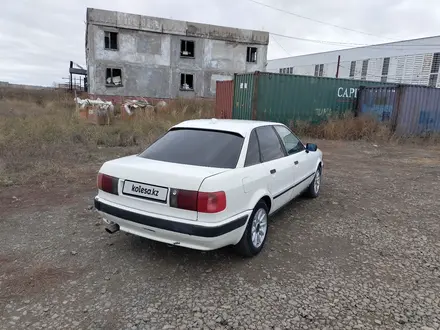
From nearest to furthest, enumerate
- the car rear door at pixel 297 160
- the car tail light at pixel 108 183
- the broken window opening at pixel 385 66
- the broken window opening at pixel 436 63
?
1. the car tail light at pixel 108 183
2. the car rear door at pixel 297 160
3. the broken window opening at pixel 436 63
4. the broken window opening at pixel 385 66

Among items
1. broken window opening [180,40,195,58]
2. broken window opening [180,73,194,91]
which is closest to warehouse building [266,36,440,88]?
broken window opening [180,40,195,58]

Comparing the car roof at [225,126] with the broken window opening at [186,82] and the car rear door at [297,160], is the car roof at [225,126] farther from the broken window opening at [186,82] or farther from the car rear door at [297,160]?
the broken window opening at [186,82]

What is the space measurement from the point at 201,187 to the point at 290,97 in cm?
1147

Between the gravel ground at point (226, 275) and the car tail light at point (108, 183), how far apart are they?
72 cm

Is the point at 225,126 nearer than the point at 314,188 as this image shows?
Yes

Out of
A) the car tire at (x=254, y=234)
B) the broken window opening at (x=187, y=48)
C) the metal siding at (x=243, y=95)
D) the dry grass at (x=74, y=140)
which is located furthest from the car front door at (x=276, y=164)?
the broken window opening at (x=187, y=48)

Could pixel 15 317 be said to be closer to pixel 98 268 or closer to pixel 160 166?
pixel 98 268

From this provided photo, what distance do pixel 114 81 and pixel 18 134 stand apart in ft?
54.4

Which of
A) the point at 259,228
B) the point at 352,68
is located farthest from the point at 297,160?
the point at 352,68

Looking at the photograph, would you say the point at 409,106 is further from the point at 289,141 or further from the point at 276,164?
the point at 276,164

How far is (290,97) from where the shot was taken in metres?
13.3

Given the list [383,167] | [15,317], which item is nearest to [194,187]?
[15,317]

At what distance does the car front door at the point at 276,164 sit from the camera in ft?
11.8

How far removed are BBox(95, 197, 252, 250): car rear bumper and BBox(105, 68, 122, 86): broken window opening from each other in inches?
936
